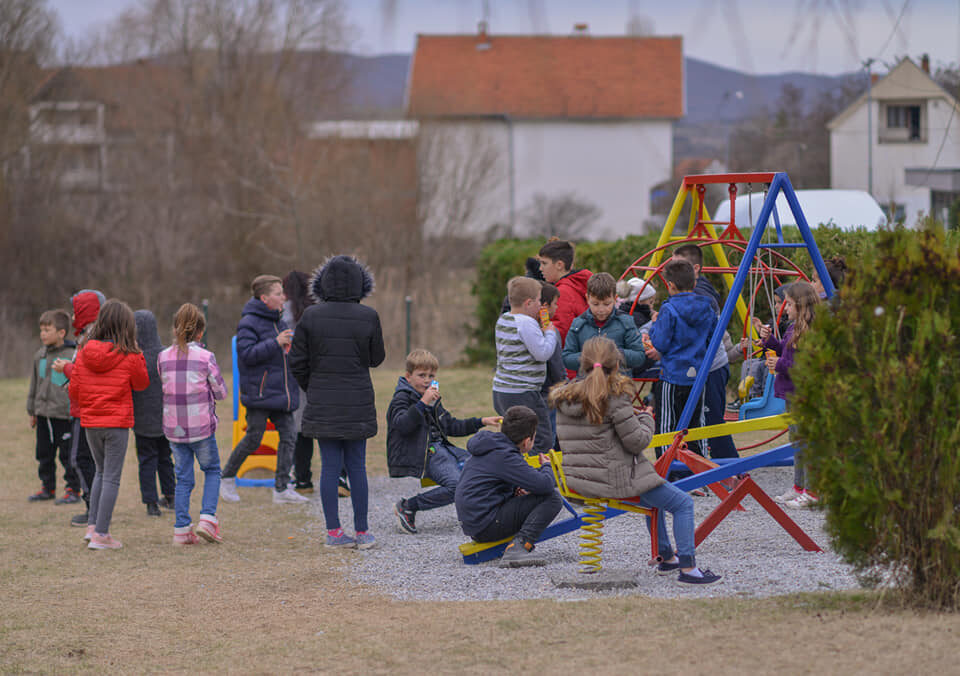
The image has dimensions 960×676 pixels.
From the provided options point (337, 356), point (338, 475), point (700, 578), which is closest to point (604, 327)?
point (337, 356)

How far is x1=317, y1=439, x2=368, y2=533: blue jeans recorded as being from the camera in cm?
699

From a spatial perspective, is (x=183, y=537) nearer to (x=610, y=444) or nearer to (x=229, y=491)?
(x=229, y=491)

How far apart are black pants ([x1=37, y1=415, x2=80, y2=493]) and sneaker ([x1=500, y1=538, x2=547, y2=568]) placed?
4.44 metres

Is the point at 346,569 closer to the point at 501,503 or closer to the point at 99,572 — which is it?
the point at 501,503

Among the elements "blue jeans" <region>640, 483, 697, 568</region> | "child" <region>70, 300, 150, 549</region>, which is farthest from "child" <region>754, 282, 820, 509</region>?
"child" <region>70, 300, 150, 549</region>

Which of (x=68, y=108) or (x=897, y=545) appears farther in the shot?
(x=68, y=108)

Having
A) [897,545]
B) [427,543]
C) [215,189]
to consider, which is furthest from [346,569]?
[215,189]

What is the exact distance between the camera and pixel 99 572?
6.77 m

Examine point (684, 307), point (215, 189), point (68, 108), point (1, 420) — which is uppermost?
point (68, 108)

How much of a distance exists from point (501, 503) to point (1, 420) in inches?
429

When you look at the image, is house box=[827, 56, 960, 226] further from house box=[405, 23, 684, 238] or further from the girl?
the girl

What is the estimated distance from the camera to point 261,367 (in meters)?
8.48

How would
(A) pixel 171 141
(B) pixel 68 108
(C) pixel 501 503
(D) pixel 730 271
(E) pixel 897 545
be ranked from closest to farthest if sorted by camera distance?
(E) pixel 897 545 → (C) pixel 501 503 → (D) pixel 730 271 → (B) pixel 68 108 → (A) pixel 171 141

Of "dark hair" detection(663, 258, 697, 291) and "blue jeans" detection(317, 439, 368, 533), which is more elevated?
"dark hair" detection(663, 258, 697, 291)
